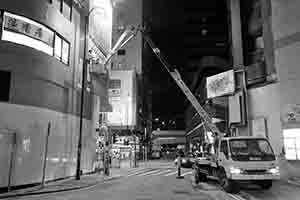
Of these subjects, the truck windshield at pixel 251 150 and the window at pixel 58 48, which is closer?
the truck windshield at pixel 251 150

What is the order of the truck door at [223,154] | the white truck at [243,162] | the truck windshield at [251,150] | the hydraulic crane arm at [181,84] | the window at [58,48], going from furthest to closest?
the hydraulic crane arm at [181,84]
the window at [58,48]
the truck door at [223,154]
the truck windshield at [251,150]
the white truck at [243,162]

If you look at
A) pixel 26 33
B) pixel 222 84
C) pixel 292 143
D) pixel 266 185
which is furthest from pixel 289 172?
pixel 26 33

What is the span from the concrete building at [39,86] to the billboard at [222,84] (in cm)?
1308

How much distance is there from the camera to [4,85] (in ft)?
44.8

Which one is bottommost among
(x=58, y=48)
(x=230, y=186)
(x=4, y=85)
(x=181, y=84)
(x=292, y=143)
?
(x=230, y=186)

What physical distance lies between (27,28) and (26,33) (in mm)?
299

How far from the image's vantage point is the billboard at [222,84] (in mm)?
24764

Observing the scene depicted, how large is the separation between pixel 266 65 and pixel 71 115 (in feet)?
50.1

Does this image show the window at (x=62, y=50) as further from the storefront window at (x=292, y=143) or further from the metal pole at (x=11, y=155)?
the storefront window at (x=292, y=143)

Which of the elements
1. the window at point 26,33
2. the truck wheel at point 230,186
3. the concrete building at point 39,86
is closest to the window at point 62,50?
the concrete building at point 39,86

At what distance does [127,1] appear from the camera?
64625 mm

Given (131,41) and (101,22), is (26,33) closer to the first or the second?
(101,22)

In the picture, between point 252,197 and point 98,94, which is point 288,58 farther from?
point 98,94

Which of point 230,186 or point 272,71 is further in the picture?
point 272,71
